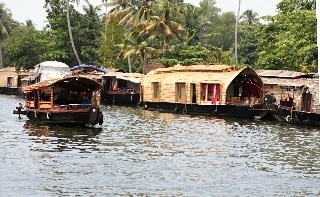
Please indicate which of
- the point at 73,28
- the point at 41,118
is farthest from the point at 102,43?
the point at 41,118

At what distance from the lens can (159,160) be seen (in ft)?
58.4

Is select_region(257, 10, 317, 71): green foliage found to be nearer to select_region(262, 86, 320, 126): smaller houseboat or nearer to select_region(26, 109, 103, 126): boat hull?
select_region(262, 86, 320, 126): smaller houseboat

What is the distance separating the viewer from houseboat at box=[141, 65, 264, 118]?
32.9 m

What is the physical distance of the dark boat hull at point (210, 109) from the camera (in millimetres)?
31766

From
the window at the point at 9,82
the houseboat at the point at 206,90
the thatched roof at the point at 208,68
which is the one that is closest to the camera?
the houseboat at the point at 206,90

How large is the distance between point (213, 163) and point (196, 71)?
18.9 m

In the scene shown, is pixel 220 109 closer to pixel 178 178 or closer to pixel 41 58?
pixel 178 178

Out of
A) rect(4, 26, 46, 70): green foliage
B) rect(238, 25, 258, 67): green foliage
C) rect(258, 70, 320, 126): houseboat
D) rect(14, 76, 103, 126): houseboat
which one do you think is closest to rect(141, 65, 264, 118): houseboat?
rect(258, 70, 320, 126): houseboat

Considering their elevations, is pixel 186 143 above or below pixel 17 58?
below

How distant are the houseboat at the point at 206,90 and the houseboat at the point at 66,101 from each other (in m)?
8.10

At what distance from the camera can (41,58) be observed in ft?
188

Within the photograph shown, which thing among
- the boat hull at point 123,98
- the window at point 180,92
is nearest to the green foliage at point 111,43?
the boat hull at point 123,98

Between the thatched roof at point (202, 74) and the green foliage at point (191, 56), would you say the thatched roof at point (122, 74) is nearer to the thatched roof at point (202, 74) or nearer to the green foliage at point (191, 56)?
the thatched roof at point (202, 74)

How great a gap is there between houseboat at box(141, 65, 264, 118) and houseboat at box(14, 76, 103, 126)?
810cm
